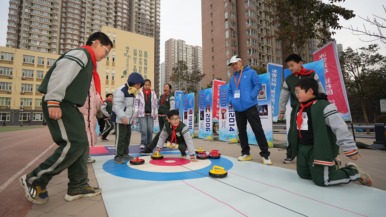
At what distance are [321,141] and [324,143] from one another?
3 centimetres

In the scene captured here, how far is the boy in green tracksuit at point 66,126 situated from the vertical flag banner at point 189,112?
24.8ft

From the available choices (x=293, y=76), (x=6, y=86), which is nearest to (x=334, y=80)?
(x=293, y=76)

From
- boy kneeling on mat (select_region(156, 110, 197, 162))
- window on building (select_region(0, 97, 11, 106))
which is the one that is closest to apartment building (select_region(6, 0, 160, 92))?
window on building (select_region(0, 97, 11, 106))

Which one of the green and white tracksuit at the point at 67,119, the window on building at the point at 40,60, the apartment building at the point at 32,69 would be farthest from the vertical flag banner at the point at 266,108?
the window on building at the point at 40,60

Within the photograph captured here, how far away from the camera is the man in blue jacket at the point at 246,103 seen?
3.62m

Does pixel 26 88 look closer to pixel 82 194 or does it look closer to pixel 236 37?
pixel 236 37

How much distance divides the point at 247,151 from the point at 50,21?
277 ft

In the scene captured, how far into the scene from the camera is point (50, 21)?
65.1m

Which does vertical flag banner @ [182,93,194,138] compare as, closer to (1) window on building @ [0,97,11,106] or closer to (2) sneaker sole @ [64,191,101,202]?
(2) sneaker sole @ [64,191,101,202]

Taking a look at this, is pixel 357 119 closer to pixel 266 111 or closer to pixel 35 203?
pixel 266 111

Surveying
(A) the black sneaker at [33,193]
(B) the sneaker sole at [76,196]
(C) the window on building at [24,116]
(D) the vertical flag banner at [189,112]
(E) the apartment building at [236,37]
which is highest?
(E) the apartment building at [236,37]

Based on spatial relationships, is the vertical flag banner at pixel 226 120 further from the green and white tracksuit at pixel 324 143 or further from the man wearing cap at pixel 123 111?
the green and white tracksuit at pixel 324 143

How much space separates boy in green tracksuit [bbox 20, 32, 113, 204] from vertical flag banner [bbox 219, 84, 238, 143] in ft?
19.7

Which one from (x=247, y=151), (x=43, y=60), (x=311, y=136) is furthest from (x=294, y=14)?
(x=43, y=60)
